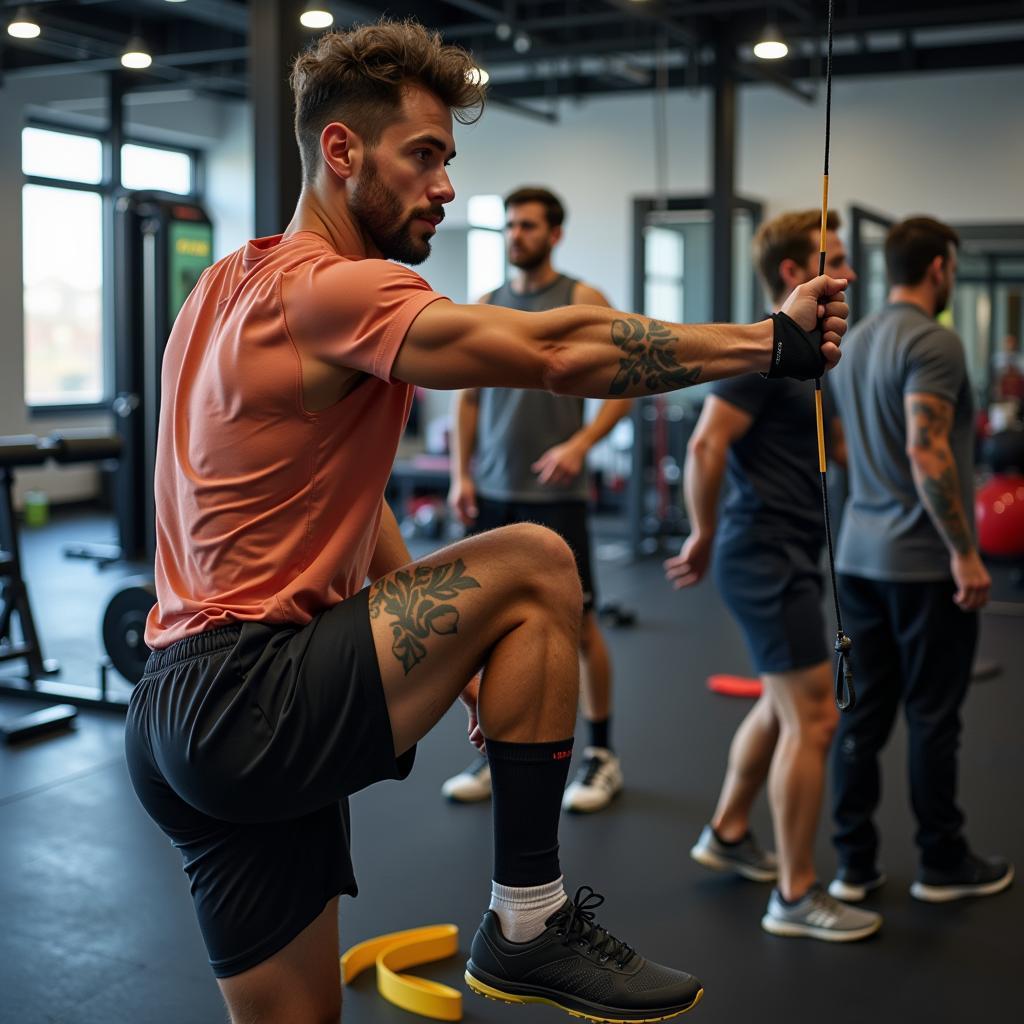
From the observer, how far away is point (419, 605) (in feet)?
5.04

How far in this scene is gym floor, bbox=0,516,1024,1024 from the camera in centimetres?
262

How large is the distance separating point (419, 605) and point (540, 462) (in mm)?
2456

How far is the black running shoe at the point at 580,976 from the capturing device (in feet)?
5.05

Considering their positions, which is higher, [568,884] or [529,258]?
[529,258]

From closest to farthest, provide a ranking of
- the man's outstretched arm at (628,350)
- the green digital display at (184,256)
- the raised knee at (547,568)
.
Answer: the man's outstretched arm at (628,350)
the raised knee at (547,568)
the green digital display at (184,256)

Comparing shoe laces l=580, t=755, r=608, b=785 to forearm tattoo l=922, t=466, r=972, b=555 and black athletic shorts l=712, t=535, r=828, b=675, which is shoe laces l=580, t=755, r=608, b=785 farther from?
forearm tattoo l=922, t=466, r=972, b=555

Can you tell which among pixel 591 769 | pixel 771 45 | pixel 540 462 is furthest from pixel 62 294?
pixel 591 769

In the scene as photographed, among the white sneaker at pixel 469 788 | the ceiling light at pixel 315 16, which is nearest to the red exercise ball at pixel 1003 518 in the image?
the white sneaker at pixel 469 788

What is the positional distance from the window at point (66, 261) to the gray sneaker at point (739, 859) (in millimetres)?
8242

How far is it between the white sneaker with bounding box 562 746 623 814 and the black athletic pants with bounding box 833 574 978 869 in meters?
0.82

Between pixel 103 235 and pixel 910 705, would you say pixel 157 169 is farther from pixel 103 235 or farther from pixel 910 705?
pixel 910 705

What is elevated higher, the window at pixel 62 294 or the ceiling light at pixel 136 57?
the ceiling light at pixel 136 57

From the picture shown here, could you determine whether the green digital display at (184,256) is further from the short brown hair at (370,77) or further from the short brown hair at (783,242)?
the short brown hair at (370,77)

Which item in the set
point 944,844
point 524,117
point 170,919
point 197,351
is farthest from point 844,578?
point 524,117
